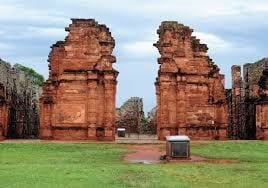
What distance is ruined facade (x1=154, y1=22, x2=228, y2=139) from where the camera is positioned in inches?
1314

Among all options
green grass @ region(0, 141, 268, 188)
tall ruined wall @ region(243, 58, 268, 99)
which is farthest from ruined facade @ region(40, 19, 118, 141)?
tall ruined wall @ region(243, 58, 268, 99)

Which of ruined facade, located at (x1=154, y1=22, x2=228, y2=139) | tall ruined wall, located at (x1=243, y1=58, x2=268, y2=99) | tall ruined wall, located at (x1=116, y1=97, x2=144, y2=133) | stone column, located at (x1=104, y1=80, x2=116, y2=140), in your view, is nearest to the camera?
stone column, located at (x1=104, y1=80, x2=116, y2=140)

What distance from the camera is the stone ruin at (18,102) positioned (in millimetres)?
39188

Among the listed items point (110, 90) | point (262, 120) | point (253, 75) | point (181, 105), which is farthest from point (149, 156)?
point (253, 75)

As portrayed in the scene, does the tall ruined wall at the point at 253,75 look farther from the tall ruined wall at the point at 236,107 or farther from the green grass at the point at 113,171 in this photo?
the green grass at the point at 113,171

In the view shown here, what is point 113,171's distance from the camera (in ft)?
53.7

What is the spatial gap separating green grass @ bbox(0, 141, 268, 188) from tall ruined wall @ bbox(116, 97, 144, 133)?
23.7 meters

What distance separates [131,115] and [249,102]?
1255 cm

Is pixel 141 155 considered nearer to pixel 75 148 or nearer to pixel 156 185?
pixel 75 148

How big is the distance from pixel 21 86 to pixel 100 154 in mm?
26048

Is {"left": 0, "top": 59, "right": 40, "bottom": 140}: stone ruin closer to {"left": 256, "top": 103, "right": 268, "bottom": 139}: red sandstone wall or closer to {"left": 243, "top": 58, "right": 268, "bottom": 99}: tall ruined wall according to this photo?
{"left": 256, "top": 103, "right": 268, "bottom": 139}: red sandstone wall

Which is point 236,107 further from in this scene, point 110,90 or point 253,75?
point 110,90

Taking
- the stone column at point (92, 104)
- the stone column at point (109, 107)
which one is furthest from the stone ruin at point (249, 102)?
the stone column at point (92, 104)

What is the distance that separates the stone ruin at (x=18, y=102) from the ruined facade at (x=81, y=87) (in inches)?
117
